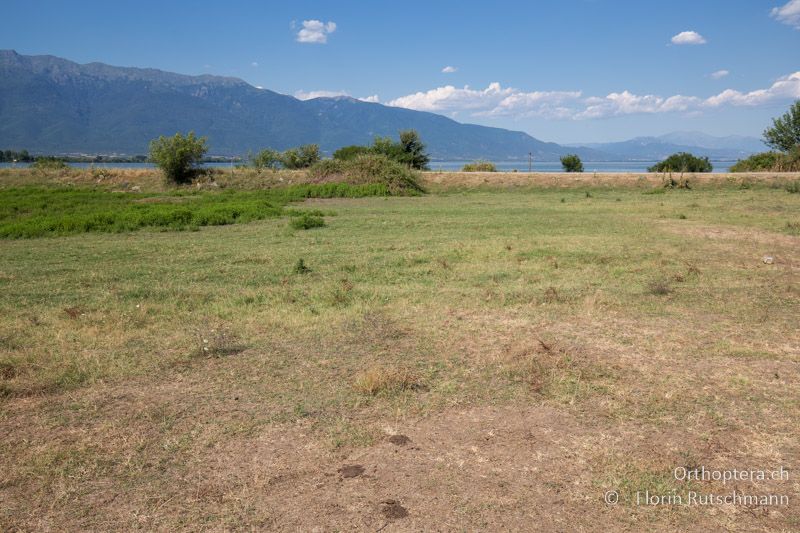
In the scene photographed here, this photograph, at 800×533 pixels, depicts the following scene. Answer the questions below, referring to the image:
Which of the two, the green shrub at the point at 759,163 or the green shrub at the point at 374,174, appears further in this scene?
the green shrub at the point at 759,163

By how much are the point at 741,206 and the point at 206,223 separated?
21539 mm

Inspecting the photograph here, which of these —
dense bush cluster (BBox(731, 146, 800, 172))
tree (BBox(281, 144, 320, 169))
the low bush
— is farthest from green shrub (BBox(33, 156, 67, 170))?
dense bush cluster (BBox(731, 146, 800, 172))

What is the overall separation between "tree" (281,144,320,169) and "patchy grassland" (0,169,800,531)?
63.5m

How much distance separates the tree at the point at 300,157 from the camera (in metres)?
73.4

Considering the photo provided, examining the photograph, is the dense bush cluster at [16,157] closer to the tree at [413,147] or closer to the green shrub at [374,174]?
the tree at [413,147]

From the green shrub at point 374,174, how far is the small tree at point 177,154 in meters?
11.2

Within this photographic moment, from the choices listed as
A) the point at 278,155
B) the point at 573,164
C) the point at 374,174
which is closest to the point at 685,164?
the point at 573,164

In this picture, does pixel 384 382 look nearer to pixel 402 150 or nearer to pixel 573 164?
pixel 402 150

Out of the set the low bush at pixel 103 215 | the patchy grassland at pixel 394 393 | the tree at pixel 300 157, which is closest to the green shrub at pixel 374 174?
the low bush at pixel 103 215

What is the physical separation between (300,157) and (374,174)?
1447 inches

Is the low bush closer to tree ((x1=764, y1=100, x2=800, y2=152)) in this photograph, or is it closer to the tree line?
the tree line

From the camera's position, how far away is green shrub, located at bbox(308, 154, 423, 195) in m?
39.3

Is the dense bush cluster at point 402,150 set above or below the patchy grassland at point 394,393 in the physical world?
above

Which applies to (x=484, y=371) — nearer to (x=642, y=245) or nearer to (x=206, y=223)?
(x=642, y=245)
